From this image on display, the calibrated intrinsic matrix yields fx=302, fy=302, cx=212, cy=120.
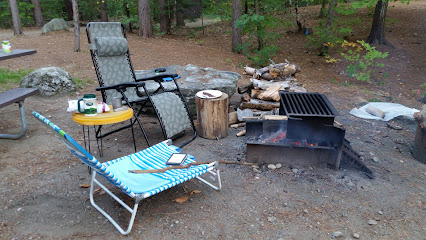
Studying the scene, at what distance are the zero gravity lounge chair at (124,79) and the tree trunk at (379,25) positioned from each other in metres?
7.61

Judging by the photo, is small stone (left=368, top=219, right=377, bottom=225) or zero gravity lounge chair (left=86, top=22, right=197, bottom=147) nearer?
small stone (left=368, top=219, right=377, bottom=225)

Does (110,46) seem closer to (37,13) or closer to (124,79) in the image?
(124,79)

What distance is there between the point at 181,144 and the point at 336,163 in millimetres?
1840

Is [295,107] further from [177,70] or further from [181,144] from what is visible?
[177,70]

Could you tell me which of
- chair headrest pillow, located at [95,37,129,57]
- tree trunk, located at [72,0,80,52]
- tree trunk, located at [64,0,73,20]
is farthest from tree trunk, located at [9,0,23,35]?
chair headrest pillow, located at [95,37,129,57]

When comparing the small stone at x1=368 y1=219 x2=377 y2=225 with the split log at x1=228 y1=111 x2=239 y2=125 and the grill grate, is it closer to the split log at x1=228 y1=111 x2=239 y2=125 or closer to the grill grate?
the grill grate

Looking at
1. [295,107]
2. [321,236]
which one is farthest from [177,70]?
[321,236]

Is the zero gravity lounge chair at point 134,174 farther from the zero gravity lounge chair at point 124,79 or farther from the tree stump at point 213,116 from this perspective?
the tree stump at point 213,116

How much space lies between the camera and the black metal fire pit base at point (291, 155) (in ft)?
10.6

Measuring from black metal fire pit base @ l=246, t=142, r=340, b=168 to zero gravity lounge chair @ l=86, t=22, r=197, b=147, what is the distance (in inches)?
39.1

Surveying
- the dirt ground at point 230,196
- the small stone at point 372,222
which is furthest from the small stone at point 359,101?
the small stone at point 372,222

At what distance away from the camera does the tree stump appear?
3973 millimetres

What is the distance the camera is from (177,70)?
541cm

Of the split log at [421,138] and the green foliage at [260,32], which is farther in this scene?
the green foliage at [260,32]
